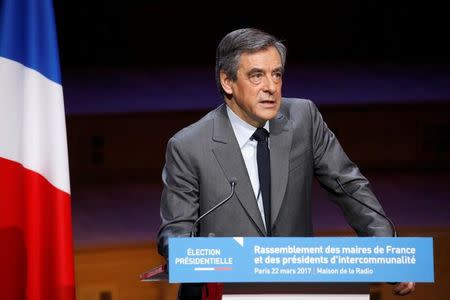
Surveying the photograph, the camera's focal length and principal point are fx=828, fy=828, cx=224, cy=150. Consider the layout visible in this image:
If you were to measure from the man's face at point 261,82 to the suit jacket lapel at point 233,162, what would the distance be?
0.12 metres

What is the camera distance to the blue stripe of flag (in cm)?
231

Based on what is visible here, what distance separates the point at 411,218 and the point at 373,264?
2.86 meters

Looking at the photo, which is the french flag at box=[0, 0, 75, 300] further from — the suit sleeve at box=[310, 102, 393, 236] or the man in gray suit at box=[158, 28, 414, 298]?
the suit sleeve at box=[310, 102, 393, 236]

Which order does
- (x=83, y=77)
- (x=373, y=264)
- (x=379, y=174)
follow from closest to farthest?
(x=373, y=264)
(x=379, y=174)
(x=83, y=77)

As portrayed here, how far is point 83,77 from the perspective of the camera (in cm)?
709

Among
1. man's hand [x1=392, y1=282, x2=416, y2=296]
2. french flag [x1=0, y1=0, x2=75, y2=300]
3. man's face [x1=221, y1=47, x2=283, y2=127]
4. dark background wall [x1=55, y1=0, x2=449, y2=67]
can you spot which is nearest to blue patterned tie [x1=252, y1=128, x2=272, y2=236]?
man's face [x1=221, y1=47, x2=283, y2=127]

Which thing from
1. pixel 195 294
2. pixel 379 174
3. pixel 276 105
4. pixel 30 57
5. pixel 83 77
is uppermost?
pixel 83 77

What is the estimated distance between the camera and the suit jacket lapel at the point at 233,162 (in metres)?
2.17

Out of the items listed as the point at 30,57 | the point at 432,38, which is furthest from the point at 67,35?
the point at 30,57

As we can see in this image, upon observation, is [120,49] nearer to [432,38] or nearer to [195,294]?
[432,38]

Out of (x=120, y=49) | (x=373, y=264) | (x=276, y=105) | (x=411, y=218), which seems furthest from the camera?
(x=120, y=49)

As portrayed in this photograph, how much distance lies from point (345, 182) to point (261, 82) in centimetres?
39

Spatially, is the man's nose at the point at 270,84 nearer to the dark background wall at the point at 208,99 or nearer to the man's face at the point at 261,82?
the man's face at the point at 261,82

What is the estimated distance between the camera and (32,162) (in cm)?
233
